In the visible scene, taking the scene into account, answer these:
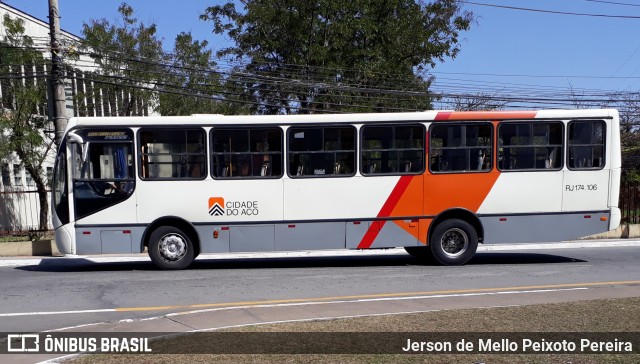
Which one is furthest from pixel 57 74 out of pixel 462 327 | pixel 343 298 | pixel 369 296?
pixel 462 327

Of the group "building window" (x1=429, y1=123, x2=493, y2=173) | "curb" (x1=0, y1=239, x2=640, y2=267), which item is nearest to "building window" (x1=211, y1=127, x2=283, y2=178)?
"curb" (x1=0, y1=239, x2=640, y2=267)

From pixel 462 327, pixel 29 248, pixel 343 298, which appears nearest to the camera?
pixel 462 327

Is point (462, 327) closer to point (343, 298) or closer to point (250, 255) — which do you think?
point (343, 298)

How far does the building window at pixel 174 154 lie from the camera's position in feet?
41.9

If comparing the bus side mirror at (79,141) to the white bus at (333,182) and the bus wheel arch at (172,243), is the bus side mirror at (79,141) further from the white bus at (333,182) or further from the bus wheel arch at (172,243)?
the bus wheel arch at (172,243)

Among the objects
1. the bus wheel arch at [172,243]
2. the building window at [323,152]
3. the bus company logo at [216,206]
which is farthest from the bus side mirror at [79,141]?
the building window at [323,152]

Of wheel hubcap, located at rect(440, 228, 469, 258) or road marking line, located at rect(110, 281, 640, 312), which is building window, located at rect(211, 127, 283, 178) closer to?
wheel hubcap, located at rect(440, 228, 469, 258)

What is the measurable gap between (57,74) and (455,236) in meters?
11.3

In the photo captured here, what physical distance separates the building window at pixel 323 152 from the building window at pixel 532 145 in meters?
3.08

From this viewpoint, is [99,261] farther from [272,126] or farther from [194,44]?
[194,44]

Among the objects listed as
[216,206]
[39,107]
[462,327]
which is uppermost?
[39,107]

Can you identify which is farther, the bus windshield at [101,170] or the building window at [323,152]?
the building window at [323,152]

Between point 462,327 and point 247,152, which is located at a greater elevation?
point 247,152

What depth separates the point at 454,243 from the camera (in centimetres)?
1334
